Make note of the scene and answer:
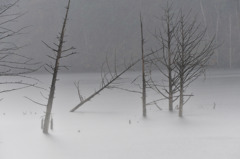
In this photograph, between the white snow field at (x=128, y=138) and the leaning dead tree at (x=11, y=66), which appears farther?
the white snow field at (x=128, y=138)

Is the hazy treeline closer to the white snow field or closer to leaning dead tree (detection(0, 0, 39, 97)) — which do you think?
leaning dead tree (detection(0, 0, 39, 97))

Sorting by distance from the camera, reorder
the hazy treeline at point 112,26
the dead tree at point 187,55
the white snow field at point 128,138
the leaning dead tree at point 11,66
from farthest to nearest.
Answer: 1. the hazy treeline at point 112,26
2. the dead tree at point 187,55
3. the white snow field at point 128,138
4. the leaning dead tree at point 11,66

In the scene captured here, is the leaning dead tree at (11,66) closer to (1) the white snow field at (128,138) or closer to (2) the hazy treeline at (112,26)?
(1) the white snow field at (128,138)

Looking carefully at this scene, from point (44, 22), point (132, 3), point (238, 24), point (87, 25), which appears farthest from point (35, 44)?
point (238, 24)

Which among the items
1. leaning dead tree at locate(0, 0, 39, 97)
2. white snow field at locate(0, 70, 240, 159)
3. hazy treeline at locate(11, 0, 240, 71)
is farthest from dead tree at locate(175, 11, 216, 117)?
hazy treeline at locate(11, 0, 240, 71)

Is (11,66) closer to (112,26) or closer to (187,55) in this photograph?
(187,55)

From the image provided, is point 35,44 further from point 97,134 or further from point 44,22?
point 97,134

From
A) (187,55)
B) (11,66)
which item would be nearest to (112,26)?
(11,66)

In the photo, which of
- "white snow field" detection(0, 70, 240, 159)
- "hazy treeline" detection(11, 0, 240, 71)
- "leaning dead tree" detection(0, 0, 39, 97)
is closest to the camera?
"leaning dead tree" detection(0, 0, 39, 97)

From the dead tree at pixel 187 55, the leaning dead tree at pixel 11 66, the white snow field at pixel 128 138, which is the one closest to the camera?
the leaning dead tree at pixel 11 66

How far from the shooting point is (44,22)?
14750 centimetres

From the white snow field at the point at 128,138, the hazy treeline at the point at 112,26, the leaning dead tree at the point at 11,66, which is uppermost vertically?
the hazy treeline at the point at 112,26

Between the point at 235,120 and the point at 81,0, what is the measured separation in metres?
148

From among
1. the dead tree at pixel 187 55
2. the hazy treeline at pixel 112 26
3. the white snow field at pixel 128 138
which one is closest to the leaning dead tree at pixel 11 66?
the white snow field at pixel 128 138
